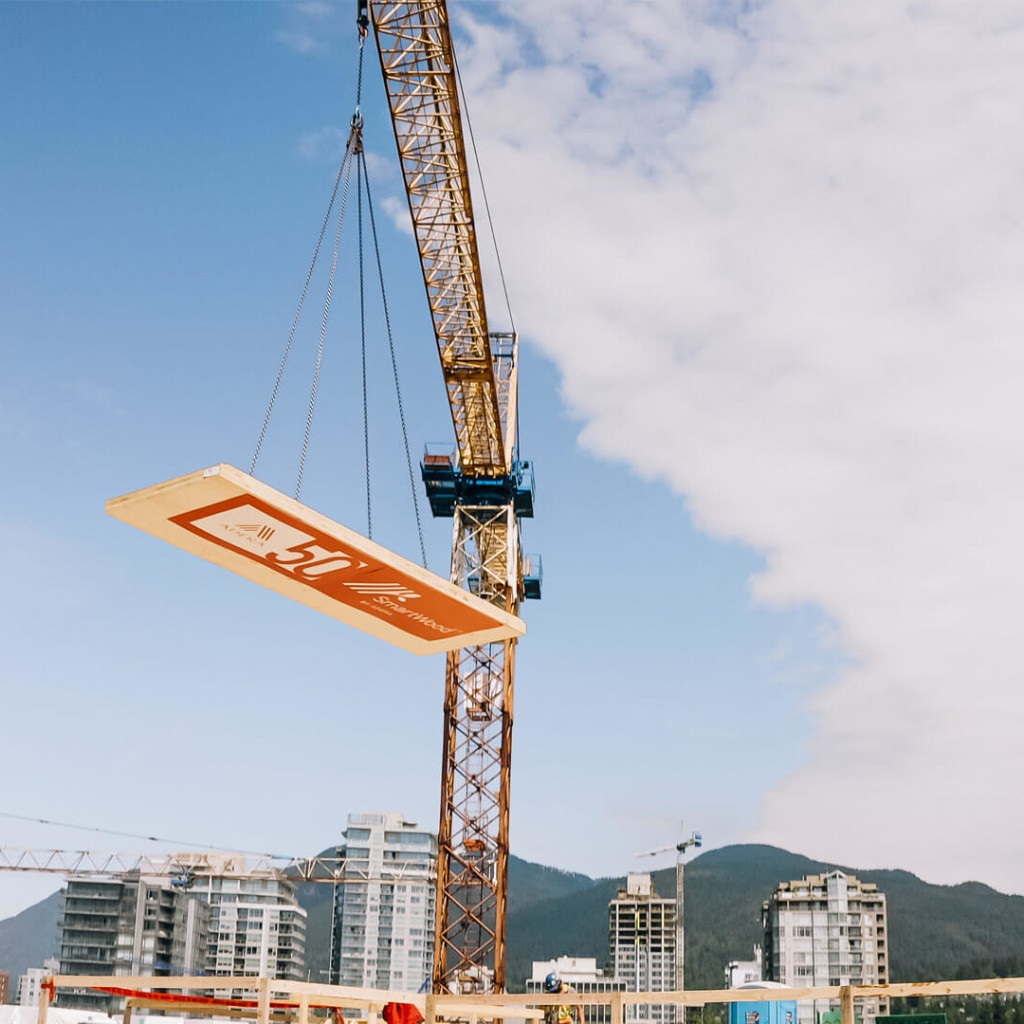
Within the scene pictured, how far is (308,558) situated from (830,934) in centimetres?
17884

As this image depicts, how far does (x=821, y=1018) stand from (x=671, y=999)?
12.1 meters

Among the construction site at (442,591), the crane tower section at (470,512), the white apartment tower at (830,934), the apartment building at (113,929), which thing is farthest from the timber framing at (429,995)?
the white apartment tower at (830,934)

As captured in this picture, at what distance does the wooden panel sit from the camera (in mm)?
13070

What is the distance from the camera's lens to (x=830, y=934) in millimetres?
175875

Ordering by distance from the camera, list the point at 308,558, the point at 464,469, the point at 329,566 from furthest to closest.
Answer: the point at 464,469
the point at 329,566
the point at 308,558

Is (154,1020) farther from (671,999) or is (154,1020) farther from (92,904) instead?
(92,904)

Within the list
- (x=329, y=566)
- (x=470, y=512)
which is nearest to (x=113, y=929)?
(x=470, y=512)

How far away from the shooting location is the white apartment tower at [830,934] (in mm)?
174000

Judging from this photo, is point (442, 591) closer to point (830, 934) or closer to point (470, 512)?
point (470, 512)

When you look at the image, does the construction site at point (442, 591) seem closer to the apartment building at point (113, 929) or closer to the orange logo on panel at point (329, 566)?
the orange logo on panel at point (329, 566)

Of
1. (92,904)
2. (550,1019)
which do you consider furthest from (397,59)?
(92,904)

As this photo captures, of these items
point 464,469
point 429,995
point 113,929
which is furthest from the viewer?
point 113,929

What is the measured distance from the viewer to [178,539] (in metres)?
14.1

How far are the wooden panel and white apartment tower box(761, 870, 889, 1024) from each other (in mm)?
172604
